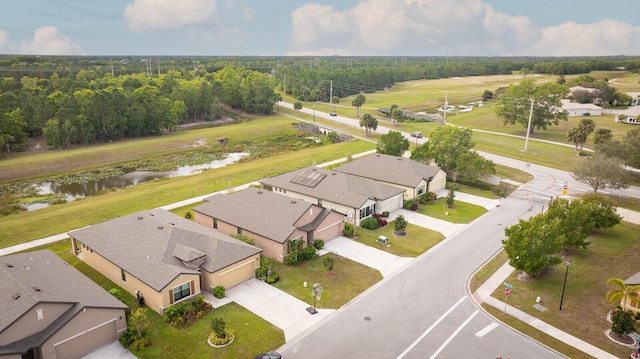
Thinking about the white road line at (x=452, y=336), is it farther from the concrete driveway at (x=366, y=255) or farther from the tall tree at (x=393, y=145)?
the tall tree at (x=393, y=145)

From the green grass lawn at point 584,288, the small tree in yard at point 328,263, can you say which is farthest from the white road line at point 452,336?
the small tree in yard at point 328,263

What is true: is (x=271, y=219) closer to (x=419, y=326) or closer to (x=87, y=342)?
(x=419, y=326)

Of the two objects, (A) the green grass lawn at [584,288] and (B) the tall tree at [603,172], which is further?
(B) the tall tree at [603,172]

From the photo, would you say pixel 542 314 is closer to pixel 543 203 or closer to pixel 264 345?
pixel 264 345

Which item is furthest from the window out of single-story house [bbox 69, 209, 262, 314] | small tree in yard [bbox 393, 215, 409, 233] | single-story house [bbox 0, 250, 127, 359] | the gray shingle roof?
small tree in yard [bbox 393, 215, 409, 233]

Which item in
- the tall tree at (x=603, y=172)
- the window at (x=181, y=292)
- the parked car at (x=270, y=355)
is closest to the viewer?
the parked car at (x=270, y=355)

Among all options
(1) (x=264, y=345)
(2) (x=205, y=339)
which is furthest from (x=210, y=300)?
(1) (x=264, y=345)

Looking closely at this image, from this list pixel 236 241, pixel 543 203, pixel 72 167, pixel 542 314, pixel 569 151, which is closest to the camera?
pixel 542 314
